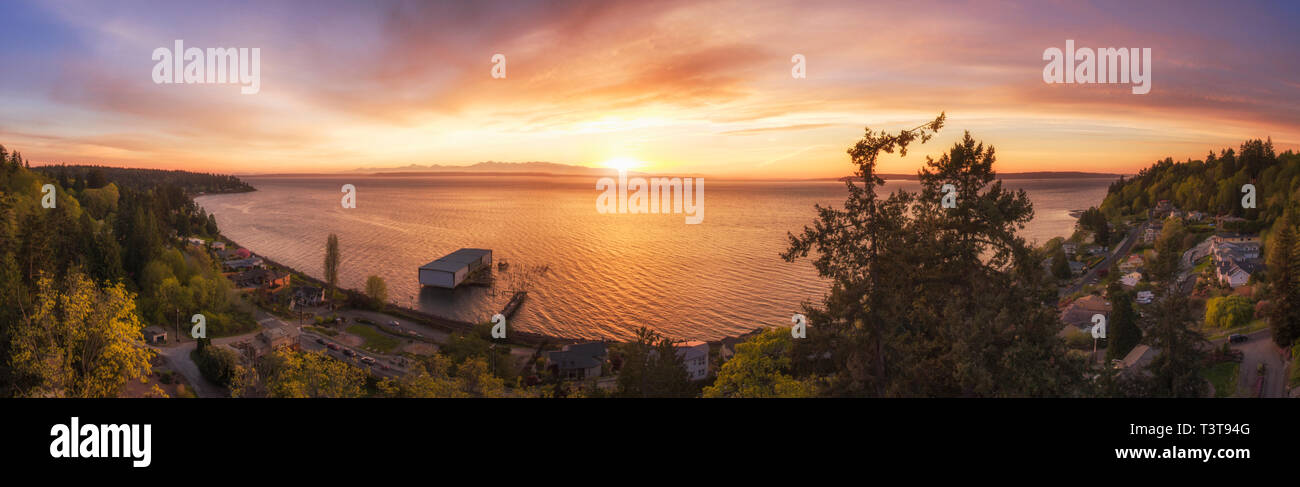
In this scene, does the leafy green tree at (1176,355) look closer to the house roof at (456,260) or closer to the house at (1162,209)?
the house roof at (456,260)

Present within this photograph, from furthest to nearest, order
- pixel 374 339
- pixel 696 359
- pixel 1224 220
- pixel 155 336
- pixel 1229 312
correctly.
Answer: pixel 1224 220, pixel 374 339, pixel 155 336, pixel 1229 312, pixel 696 359

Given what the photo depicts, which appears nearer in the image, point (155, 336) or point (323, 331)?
point (155, 336)

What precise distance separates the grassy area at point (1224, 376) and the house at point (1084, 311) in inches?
353

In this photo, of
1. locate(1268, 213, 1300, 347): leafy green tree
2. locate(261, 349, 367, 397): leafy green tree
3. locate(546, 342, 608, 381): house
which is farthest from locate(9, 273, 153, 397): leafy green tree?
locate(1268, 213, 1300, 347): leafy green tree

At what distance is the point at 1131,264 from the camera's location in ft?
155

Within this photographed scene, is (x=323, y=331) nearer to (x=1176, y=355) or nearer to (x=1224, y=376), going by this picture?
(x=1176, y=355)

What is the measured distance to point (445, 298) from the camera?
44.1 m

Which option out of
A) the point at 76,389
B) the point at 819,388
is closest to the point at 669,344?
the point at 819,388

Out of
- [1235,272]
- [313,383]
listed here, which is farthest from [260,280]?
[1235,272]

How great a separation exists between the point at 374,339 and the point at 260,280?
1986cm

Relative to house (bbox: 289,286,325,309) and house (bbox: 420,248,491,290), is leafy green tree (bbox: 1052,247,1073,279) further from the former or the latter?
house (bbox: 289,286,325,309)

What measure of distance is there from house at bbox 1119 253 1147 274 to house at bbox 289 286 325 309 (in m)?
60.2
